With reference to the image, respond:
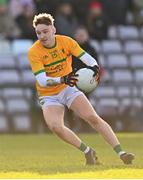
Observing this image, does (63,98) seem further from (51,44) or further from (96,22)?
(96,22)

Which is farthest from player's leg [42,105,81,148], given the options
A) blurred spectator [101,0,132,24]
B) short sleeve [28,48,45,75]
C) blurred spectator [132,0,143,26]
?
blurred spectator [132,0,143,26]

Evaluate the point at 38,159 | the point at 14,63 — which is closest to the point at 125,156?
the point at 38,159

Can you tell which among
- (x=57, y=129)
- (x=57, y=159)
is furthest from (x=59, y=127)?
(x=57, y=159)

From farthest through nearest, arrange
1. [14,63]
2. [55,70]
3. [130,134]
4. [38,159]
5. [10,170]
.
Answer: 1. [14,63]
2. [130,134]
3. [38,159]
4. [55,70]
5. [10,170]

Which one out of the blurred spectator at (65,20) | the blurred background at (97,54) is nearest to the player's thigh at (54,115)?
the blurred background at (97,54)

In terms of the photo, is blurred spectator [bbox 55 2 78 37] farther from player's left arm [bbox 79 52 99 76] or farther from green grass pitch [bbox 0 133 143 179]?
player's left arm [bbox 79 52 99 76]

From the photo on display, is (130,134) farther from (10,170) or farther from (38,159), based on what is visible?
(10,170)

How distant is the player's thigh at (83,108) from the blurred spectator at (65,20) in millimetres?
11376

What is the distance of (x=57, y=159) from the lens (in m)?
14.1

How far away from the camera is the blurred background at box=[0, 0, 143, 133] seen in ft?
75.7

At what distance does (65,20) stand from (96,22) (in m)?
0.92

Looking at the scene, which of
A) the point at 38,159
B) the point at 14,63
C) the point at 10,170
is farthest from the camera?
the point at 14,63

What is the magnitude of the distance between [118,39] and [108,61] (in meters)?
0.94

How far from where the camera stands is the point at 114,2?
2533 cm
